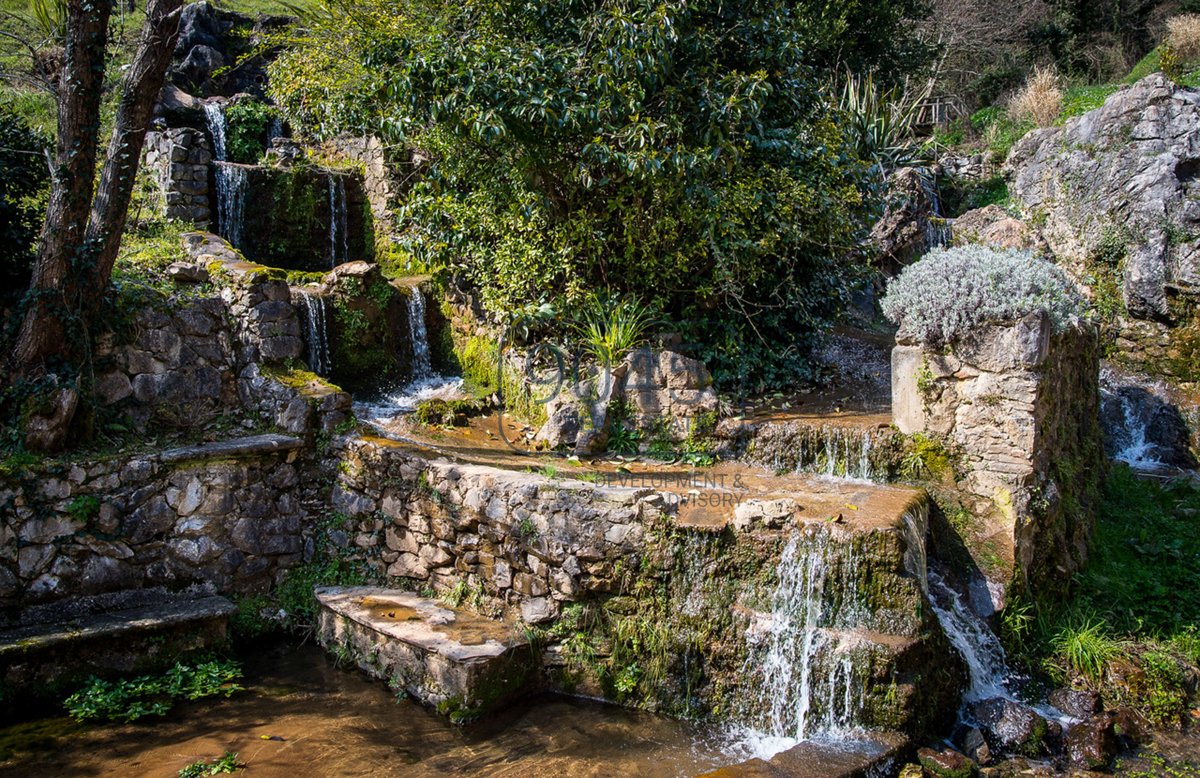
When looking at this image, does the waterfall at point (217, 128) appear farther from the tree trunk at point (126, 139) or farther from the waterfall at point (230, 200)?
the tree trunk at point (126, 139)

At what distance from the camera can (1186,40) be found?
15.0 meters

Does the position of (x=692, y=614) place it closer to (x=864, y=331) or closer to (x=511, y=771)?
(x=511, y=771)

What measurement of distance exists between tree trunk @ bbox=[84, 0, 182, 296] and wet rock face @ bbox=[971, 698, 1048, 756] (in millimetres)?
7328

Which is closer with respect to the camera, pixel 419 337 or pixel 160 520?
pixel 160 520

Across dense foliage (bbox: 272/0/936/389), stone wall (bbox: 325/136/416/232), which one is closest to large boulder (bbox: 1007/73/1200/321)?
dense foliage (bbox: 272/0/936/389)

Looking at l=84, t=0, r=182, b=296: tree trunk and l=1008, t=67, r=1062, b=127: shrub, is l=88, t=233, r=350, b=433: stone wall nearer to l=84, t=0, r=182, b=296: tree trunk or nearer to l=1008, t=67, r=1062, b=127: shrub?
l=84, t=0, r=182, b=296: tree trunk

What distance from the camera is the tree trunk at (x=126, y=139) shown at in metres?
6.54

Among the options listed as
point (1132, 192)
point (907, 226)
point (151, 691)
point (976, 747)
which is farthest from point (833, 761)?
point (1132, 192)

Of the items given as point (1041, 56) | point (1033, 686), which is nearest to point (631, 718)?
point (1033, 686)

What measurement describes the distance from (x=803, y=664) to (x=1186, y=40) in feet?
53.0

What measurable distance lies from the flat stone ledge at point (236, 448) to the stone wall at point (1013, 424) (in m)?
5.21

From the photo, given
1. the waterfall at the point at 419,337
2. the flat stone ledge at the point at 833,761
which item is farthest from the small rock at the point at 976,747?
the waterfall at the point at 419,337

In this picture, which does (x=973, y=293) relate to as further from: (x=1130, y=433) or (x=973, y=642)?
(x=1130, y=433)

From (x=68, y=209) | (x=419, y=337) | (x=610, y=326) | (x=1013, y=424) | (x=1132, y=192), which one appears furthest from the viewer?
(x=1132, y=192)
